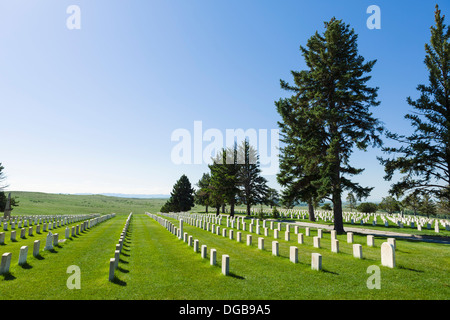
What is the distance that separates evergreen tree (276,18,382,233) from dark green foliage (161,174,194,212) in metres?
43.8

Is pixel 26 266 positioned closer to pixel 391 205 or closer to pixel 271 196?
pixel 271 196

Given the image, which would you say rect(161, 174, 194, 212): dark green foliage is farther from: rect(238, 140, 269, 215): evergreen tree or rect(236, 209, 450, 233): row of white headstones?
rect(236, 209, 450, 233): row of white headstones

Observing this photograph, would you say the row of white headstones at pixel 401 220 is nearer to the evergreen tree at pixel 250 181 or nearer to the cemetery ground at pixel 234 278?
the evergreen tree at pixel 250 181

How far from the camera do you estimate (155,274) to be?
7.78m

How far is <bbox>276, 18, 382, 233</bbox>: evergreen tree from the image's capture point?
734 inches

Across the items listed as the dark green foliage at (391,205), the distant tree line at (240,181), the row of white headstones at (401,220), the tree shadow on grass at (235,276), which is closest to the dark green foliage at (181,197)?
the distant tree line at (240,181)

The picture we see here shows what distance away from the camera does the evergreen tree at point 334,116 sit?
734 inches

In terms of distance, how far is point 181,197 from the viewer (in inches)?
2384

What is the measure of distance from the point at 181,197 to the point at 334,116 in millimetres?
48043

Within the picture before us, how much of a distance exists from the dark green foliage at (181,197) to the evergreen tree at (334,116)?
144ft

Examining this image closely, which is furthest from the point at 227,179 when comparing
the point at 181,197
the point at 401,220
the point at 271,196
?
the point at 181,197

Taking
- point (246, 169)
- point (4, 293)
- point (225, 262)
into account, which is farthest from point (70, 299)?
point (246, 169)
